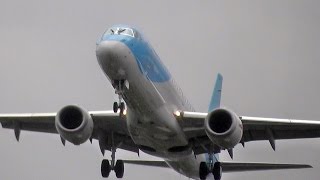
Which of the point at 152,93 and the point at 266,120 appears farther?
the point at 266,120

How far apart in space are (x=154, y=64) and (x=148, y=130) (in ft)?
9.25

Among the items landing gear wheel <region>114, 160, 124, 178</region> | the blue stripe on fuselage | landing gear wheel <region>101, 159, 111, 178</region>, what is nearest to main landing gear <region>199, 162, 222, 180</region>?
landing gear wheel <region>114, 160, 124, 178</region>

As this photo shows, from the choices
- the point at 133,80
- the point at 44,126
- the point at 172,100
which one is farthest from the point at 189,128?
the point at 44,126

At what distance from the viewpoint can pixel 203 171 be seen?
146ft

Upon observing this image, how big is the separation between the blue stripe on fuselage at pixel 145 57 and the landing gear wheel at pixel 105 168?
6460mm

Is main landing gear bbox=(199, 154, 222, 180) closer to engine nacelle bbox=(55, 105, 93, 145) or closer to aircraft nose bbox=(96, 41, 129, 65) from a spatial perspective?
engine nacelle bbox=(55, 105, 93, 145)

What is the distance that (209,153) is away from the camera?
144 ft

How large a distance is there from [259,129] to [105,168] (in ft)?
24.5

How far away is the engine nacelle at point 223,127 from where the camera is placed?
38406mm

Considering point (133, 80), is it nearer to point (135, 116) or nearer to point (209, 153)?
point (135, 116)

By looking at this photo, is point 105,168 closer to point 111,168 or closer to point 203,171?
point 111,168

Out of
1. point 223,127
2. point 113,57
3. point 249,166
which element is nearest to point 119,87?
point 113,57

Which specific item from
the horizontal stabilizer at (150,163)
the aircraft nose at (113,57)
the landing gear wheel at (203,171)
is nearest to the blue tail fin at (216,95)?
the horizontal stabilizer at (150,163)

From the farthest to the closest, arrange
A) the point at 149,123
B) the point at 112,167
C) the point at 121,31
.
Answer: the point at 112,167
the point at 149,123
the point at 121,31
